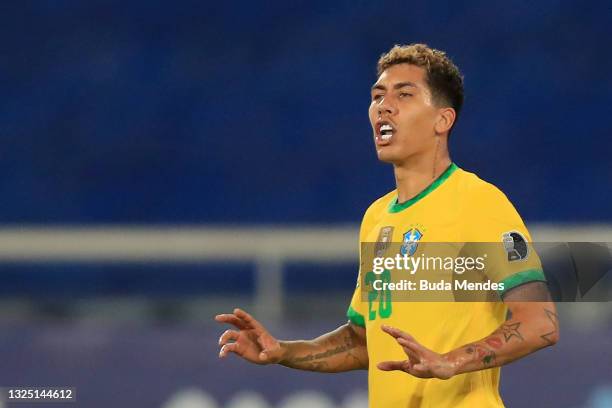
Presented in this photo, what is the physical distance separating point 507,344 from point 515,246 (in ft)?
0.99

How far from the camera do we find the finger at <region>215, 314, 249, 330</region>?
11.5 ft

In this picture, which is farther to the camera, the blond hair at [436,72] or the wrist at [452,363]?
the blond hair at [436,72]

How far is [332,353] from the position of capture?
3.93m

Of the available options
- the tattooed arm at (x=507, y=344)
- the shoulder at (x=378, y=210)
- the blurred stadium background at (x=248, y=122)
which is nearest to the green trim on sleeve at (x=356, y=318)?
the shoulder at (x=378, y=210)

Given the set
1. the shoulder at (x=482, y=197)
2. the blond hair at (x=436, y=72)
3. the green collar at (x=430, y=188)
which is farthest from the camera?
the blond hair at (x=436, y=72)

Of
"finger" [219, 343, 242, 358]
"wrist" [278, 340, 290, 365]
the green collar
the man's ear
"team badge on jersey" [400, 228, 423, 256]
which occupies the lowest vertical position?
"finger" [219, 343, 242, 358]

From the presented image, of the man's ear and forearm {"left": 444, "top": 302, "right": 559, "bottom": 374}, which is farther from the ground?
the man's ear

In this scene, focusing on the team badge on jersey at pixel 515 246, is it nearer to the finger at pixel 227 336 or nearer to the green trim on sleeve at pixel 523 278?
the green trim on sleeve at pixel 523 278

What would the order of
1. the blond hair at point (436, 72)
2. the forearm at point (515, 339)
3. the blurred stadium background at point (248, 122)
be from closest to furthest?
the forearm at point (515, 339)
the blond hair at point (436, 72)
the blurred stadium background at point (248, 122)

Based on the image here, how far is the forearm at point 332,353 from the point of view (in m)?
3.85

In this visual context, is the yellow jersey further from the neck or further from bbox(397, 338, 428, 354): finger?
bbox(397, 338, 428, 354): finger

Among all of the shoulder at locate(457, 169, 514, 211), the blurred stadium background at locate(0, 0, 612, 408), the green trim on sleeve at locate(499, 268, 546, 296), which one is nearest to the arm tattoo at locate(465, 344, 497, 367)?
the green trim on sleeve at locate(499, 268, 546, 296)

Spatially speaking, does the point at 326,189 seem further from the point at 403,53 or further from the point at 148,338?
the point at 403,53

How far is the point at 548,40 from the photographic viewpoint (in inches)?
464
